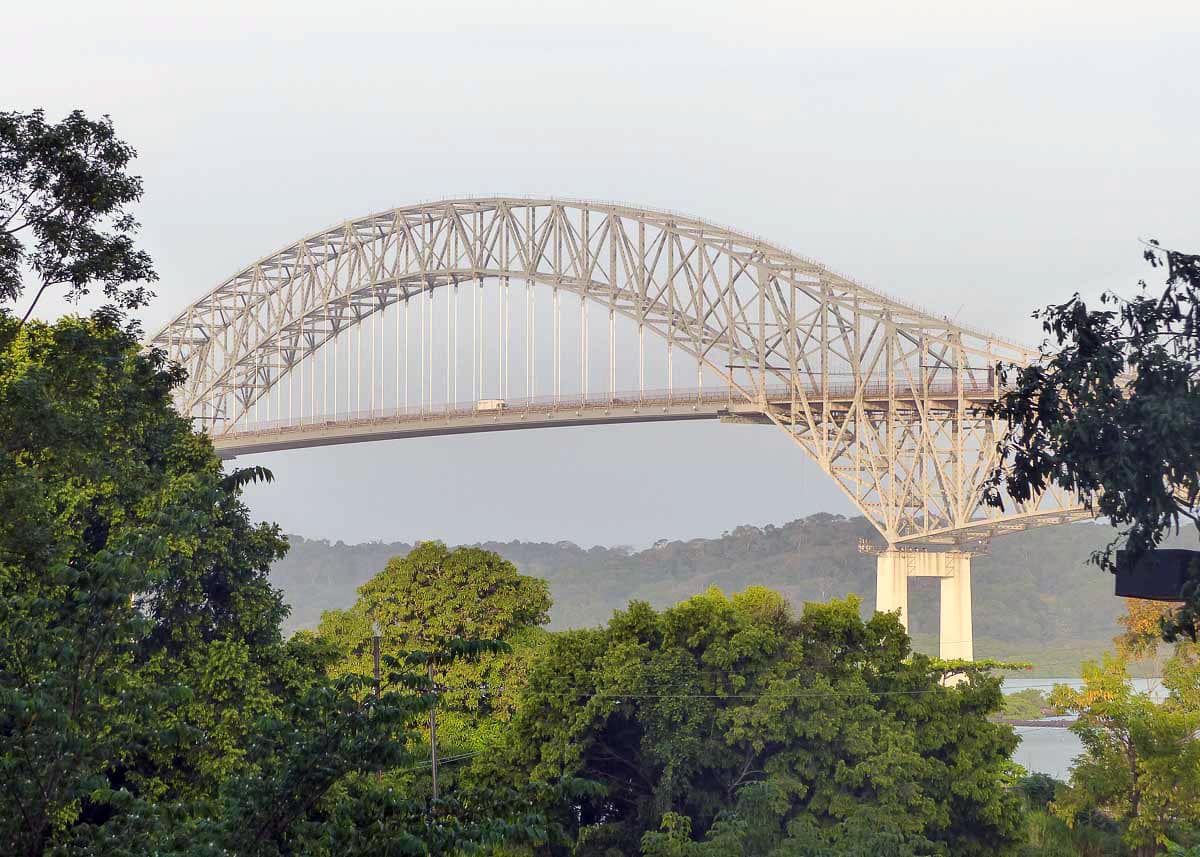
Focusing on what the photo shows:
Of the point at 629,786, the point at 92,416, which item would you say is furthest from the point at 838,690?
the point at 92,416

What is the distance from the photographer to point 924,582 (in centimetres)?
14862

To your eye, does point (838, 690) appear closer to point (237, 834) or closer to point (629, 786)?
point (629, 786)

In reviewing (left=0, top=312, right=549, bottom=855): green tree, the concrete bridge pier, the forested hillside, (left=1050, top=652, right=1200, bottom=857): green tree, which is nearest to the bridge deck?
the concrete bridge pier

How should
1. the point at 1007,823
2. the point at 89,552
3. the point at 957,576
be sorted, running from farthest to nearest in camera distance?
the point at 957,576 < the point at 1007,823 < the point at 89,552

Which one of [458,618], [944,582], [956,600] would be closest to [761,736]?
[458,618]

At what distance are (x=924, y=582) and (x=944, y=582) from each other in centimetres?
7241

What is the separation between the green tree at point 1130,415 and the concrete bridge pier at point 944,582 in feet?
194

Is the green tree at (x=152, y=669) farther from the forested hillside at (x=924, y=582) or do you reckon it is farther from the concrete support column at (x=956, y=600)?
the forested hillside at (x=924, y=582)

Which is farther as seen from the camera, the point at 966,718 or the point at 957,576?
the point at 957,576

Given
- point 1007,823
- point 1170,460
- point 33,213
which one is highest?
point 33,213

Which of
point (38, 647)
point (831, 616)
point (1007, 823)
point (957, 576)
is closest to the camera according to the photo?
point (38, 647)

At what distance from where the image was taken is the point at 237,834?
14555mm

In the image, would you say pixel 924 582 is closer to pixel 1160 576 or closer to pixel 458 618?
pixel 458 618

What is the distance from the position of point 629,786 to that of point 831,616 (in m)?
7.89
